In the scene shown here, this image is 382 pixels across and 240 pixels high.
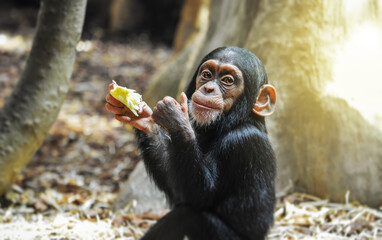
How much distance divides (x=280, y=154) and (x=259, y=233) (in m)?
1.63

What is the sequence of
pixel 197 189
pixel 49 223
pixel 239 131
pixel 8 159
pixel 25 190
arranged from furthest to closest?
1. pixel 25 190
2. pixel 8 159
3. pixel 49 223
4. pixel 239 131
5. pixel 197 189

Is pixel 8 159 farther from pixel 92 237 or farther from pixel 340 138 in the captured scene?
pixel 340 138

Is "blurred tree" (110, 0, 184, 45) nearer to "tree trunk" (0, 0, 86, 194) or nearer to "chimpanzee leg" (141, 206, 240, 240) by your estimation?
"tree trunk" (0, 0, 86, 194)

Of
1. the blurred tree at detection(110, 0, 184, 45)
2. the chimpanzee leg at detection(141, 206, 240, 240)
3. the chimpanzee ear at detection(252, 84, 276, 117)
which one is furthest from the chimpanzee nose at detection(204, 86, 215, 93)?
the blurred tree at detection(110, 0, 184, 45)

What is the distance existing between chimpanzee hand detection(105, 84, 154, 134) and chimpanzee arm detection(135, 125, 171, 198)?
0.11 metres

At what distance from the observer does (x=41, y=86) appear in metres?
4.30

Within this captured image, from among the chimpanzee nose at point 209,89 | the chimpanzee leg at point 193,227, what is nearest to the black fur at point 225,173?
the chimpanzee leg at point 193,227

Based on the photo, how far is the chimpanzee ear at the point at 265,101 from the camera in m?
3.11

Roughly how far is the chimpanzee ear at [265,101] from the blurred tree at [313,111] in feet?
4.18

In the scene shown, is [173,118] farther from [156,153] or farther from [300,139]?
[300,139]

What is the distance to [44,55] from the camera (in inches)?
163

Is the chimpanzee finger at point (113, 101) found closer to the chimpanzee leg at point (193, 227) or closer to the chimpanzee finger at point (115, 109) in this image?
the chimpanzee finger at point (115, 109)

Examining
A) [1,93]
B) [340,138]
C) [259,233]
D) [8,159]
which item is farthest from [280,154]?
[1,93]

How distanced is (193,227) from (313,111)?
1.99 metres
